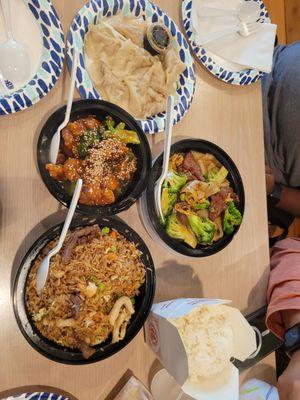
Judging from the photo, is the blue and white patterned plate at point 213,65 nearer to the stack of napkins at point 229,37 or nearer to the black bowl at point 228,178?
the stack of napkins at point 229,37

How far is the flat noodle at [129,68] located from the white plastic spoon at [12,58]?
236 mm

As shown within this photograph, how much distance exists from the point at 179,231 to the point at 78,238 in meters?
0.35

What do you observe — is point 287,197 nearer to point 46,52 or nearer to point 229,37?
point 229,37

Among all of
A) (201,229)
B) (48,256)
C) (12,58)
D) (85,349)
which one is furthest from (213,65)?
(85,349)

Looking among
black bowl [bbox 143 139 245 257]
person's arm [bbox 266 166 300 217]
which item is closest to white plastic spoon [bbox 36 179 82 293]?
black bowl [bbox 143 139 245 257]

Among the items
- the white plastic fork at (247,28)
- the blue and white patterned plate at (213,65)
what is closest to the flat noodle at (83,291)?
the blue and white patterned plate at (213,65)

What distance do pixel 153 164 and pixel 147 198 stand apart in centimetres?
12

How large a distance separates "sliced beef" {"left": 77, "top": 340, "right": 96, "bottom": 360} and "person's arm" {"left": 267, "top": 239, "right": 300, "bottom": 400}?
676 mm

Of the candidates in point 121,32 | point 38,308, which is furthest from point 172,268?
point 121,32

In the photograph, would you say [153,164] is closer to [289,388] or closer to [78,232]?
[78,232]

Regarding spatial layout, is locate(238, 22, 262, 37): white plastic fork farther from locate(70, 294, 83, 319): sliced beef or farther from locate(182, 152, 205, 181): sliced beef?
locate(70, 294, 83, 319): sliced beef

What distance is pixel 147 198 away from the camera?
1.39m

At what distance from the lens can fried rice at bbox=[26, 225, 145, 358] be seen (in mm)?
1247

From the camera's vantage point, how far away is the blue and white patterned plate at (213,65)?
5.28 ft
